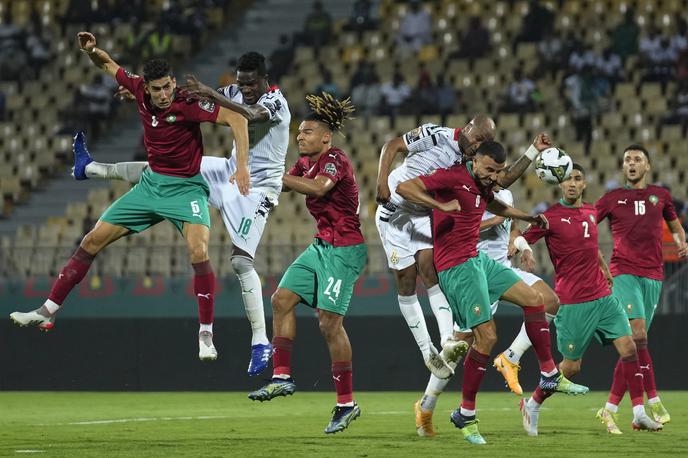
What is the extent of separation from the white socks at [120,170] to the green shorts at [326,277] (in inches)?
68.7

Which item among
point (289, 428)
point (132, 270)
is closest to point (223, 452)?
point (289, 428)

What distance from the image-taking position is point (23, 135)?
26828mm

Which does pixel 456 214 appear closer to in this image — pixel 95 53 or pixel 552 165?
pixel 552 165

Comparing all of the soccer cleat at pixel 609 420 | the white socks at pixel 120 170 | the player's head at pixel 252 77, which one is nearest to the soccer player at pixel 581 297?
the soccer cleat at pixel 609 420

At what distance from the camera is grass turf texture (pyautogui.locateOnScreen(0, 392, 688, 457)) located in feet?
33.9

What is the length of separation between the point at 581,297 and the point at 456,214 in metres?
1.94

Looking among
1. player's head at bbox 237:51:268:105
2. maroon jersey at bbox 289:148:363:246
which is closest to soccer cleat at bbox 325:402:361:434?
maroon jersey at bbox 289:148:363:246

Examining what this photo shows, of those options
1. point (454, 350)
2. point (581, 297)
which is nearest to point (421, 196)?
point (454, 350)

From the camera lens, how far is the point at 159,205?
11.8 metres

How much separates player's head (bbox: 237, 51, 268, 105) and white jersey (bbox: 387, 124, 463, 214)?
1.44 metres

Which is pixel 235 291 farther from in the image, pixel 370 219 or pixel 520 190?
pixel 520 190

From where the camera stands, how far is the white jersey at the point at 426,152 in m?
12.9

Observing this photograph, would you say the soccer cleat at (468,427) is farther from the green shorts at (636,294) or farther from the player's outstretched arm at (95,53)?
the player's outstretched arm at (95,53)

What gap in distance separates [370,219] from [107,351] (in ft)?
Answer: 16.3
